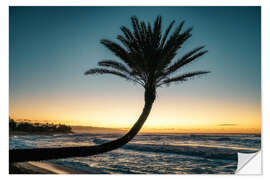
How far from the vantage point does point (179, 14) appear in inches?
189

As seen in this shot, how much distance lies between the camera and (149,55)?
4.33m

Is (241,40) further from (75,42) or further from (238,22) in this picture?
(75,42)

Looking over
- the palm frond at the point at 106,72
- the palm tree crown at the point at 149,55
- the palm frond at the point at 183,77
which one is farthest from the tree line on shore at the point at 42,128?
the palm frond at the point at 183,77

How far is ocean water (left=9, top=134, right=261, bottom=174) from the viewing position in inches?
229

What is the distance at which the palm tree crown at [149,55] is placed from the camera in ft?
14.4

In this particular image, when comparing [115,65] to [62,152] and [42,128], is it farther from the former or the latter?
[42,128]

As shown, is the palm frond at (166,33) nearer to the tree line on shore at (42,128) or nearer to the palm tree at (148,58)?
the palm tree at (148,58)

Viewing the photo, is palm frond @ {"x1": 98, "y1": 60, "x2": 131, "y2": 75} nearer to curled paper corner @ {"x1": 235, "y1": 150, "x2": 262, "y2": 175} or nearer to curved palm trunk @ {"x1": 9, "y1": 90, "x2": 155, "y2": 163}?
curved palm trunk @ {"x1": 9, "y1": 90, "x2": 155, "y2": 163}

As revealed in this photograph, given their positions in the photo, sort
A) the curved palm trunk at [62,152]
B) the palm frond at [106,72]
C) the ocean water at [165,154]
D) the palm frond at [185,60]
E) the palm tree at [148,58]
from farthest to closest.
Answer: the ocean water at [165,154] → the palm frond at [106,72] → the palm frond at [185,60] → the palm tree at [148,58] → the curved palm trunk at [62,152]

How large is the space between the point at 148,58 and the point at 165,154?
6.92 m

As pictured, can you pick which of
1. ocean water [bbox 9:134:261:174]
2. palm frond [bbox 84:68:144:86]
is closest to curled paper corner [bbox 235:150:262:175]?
ocean water [bbox 9:134:261:174]

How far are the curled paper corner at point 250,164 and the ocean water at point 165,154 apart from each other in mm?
224

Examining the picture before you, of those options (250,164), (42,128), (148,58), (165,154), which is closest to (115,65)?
(148,58)
